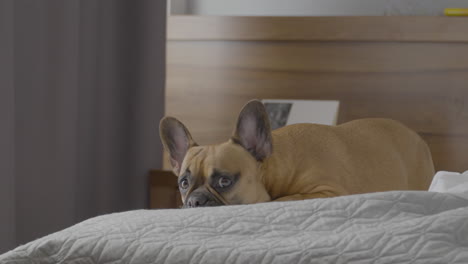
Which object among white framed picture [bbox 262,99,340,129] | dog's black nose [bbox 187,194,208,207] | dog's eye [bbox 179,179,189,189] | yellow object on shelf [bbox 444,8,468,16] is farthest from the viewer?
white framed picture [bbox 262,99,340,129]

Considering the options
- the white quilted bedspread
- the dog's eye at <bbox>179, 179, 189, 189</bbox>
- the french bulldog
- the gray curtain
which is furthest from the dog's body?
the white quilted bedspread

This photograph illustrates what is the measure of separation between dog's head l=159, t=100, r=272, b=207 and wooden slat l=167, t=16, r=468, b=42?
35.6 inches

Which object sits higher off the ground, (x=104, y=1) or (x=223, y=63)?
(x=104, y=1)

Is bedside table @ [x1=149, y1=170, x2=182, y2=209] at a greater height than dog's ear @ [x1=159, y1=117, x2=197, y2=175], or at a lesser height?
lesser

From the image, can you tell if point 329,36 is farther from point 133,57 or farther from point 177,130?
point 177,130

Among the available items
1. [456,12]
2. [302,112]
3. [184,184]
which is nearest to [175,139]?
[184,184]

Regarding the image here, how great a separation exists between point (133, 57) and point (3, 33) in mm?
750

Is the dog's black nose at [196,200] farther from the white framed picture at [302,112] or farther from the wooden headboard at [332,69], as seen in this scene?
the wooden headboard at [332,69]

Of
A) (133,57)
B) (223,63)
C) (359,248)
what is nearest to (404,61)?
(223,63)

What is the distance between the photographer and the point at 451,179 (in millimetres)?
1069

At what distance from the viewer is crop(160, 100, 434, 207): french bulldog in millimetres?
1525

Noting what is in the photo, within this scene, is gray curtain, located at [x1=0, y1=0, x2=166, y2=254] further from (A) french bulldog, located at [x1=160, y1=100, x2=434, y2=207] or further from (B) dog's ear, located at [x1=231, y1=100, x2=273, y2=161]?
(B) dog's ear, located at [x1=231, y1=100, x2=273, y2=161]

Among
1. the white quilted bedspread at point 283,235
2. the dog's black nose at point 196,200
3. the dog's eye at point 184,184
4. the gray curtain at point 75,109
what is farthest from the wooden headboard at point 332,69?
the white quilted bedspread at point 283,235

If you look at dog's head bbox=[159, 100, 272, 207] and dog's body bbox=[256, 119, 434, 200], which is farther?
dog's body bbox=[256, 119, 434, 200]
